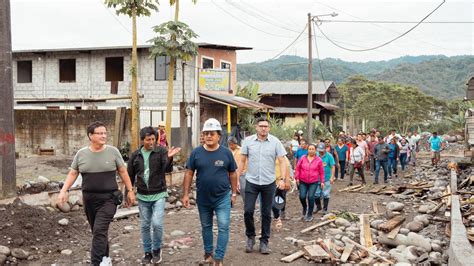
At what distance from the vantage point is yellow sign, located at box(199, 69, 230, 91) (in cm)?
2219

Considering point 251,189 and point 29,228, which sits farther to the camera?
point 29,228

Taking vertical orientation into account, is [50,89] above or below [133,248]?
above

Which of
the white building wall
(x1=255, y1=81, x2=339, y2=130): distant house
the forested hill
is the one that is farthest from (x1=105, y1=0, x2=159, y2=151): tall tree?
the forested hill

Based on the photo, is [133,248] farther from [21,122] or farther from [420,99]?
[420,99]

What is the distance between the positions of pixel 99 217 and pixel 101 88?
19694 mm

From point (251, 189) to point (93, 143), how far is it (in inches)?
93.0

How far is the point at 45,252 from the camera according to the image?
7.45m

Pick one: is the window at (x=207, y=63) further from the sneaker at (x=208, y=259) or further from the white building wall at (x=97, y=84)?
the sneaker at (x=208, y=259)

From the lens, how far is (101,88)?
2464cm

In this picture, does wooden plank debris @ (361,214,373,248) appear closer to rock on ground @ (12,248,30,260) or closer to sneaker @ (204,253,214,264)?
sneaker @ (204,253,214,264)

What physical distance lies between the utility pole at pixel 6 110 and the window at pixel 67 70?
16292mm

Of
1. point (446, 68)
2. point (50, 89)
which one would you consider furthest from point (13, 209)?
point (446, 68)

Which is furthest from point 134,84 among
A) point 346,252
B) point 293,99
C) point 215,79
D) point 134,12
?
point 293,99

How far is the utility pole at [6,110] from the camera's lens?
9445 mm
